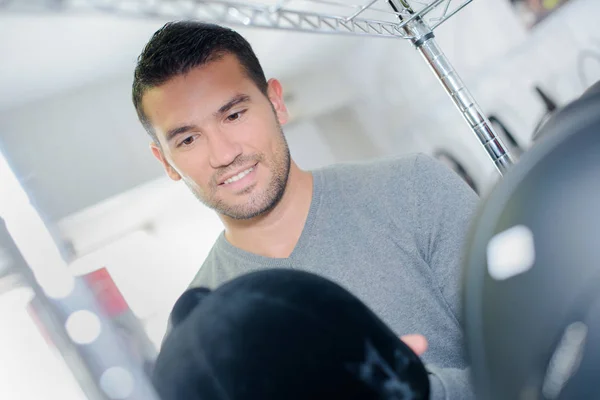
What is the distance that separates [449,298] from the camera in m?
0.56

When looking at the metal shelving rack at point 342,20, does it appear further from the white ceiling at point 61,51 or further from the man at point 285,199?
the white ceiling at point 61,51

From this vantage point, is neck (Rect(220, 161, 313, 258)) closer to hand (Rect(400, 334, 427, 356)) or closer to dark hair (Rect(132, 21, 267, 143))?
dark hair (Rect(132, 21, 267, 143))

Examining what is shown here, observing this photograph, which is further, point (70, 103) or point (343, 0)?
point (343, 0)

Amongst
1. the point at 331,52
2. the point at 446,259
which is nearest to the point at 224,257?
the point at 446,259

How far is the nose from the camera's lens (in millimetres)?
510

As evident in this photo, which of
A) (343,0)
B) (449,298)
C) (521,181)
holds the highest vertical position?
(343,0)

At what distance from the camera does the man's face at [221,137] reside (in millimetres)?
515

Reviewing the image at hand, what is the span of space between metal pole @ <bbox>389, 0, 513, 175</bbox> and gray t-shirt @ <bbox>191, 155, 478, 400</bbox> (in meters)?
0.21

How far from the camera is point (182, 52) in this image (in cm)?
53

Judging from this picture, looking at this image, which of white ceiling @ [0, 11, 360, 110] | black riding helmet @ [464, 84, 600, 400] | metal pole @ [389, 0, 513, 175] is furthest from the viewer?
white ceiling @ [0, 11, 360, 110]

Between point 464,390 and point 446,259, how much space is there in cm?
37

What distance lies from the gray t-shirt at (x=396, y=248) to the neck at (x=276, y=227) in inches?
0.6

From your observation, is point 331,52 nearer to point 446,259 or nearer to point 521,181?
point 446,259

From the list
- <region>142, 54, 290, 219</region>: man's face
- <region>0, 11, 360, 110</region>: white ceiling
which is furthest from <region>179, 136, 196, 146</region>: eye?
<region>0, 11, 360, 110</region>: white ceiling
